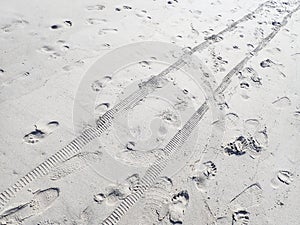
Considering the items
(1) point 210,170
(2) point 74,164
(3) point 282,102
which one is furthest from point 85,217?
(3) point 282,102

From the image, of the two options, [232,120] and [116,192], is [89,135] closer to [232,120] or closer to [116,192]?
[116,192]

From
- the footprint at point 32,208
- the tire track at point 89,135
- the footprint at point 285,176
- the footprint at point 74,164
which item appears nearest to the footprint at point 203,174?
the footprint at point 285,176

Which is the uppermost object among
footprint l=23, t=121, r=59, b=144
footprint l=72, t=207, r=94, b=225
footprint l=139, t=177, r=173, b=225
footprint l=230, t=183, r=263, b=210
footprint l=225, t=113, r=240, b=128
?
footprint l=225, t=113, r=240, b=128

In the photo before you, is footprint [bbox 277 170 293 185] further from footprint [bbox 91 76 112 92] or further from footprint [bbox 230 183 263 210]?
footprint [bbox 91 76 112 92]

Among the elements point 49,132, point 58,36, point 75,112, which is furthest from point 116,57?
point 49,132

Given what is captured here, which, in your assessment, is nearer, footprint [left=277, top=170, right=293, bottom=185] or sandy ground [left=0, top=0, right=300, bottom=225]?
sandy ground [left=0, top=0, right=300, bottom=225]

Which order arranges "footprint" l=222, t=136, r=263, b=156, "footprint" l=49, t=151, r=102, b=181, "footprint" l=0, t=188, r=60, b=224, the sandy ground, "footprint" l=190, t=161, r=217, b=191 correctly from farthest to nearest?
1. "footprint" l=222, t=136, r=263, b=156
2. "footprint" l=190, t=161, r=217, b=191
3. "footprint" l=49, t=151, r=102, b=181
4. the sandy ground
5. "footprint" l=0, t=188, r=60, b=224

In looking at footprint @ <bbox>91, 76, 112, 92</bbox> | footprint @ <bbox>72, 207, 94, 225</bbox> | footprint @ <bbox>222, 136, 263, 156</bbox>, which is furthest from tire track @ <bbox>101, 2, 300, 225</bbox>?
footprint @ <bbox>91, 76, 112, 92</bbox>

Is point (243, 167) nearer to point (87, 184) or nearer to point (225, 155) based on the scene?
point (225, 155)
